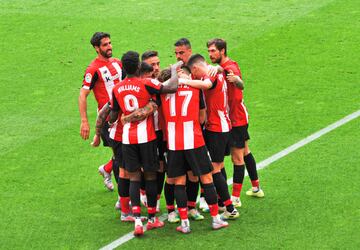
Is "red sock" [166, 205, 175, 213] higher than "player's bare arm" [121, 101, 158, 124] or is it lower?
lower

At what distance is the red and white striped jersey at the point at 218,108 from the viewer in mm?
10516

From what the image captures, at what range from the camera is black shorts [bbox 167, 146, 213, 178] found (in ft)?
33.8

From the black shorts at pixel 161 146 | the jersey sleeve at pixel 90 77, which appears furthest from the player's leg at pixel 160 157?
the jersey sleeve at pixel 90 77

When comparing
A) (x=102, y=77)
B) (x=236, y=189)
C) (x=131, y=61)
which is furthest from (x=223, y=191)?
(x=102, y=77)

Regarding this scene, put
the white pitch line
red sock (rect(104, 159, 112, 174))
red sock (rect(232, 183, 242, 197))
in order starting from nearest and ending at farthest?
red sock (rect(232, 183, 242, 197)) < red sock (rect(104, 159, 112, 174)) < the white pitch line

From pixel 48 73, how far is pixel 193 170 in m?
7.31

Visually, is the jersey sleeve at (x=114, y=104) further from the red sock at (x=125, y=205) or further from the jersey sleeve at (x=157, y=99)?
the red sock at (x=125, y=205)

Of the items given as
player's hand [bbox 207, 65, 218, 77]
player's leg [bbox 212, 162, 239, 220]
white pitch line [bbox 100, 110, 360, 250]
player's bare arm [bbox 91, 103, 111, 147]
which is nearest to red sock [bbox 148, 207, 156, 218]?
white pitch line [bbox 100, 110, 360, 250]

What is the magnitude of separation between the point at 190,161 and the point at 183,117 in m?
0.53

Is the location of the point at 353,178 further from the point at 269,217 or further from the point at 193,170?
the point at 193,170

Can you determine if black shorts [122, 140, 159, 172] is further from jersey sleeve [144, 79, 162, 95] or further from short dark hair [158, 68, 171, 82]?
short dark hair [158, 68, 171, 82]

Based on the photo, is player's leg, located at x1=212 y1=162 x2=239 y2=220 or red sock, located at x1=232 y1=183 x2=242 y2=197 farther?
red sock, located at x1=232 y1=183 x2=242 y2=197

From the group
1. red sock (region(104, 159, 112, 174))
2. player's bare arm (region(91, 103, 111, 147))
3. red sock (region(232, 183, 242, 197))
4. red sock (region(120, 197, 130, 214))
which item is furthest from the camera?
red sock (region(104, 159, 112, 174))

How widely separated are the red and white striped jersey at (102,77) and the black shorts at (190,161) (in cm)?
150
